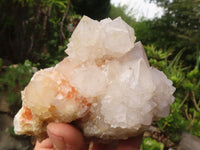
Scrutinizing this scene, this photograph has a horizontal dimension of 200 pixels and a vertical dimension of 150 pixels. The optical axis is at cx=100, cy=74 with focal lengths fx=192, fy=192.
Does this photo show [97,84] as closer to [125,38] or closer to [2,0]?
[125,38]

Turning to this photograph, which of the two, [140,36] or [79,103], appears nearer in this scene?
[79,103]

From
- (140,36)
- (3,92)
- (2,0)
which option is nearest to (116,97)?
(3,92)

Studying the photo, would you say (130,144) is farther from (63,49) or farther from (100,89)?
(63,49)

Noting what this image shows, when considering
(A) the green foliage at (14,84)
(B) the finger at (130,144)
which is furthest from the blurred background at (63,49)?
(B) the finger at (130,144)

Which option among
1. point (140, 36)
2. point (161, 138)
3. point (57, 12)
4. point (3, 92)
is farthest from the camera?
point (140, 36)

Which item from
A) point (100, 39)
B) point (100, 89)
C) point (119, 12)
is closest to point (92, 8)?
point (119, 12)

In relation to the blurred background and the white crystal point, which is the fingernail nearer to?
the white crystal point

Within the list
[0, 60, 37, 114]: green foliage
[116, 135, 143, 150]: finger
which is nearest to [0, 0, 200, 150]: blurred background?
[0, 60, 37, 114]: green foliage
